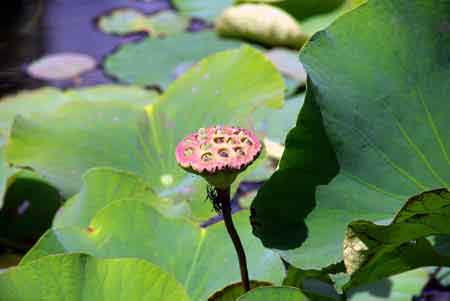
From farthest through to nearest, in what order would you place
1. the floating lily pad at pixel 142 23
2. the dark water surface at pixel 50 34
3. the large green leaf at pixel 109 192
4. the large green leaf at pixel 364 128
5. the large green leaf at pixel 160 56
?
the floating lily pad at pixel 142 23
the dark water surface at pixel 50 34
the large green leaf at pixel 160 56
the large green leaf at pixel 109 192
the large green leaf at pixel 364 128

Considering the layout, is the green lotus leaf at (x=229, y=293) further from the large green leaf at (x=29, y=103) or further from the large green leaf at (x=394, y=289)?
the large green leaf at (x=29, y=103)

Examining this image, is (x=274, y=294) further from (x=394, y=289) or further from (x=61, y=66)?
(x=61, y=66)

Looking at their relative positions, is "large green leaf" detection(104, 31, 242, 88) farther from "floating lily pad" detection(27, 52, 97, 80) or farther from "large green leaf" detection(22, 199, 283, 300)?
"large green leaf" detection(22, 199, 283, 300)

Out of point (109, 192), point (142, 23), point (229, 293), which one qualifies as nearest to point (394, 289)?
point (229, 293)

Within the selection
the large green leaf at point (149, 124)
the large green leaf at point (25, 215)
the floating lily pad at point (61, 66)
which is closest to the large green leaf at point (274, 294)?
the large green leaf at point (149, 124)

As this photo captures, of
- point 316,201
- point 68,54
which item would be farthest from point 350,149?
point 68,54

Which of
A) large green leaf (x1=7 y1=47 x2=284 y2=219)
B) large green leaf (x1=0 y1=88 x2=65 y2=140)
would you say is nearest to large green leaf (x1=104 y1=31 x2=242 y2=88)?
large green leaf (x1=0 y1=88 x2=65 y2=140)
